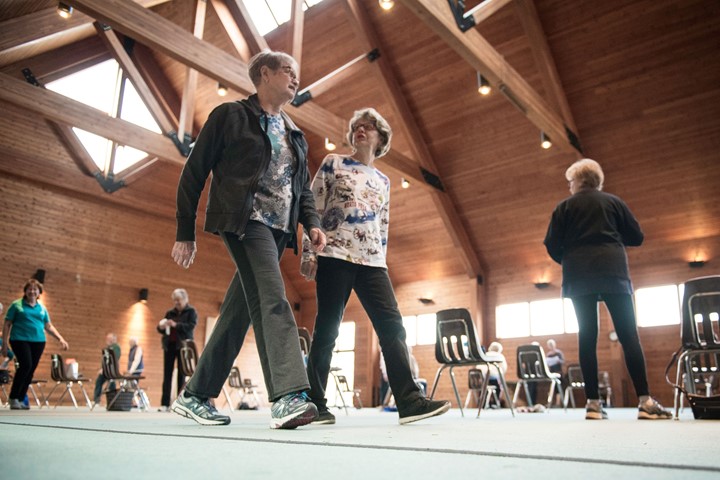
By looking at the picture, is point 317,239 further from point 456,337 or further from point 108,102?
point 108,102

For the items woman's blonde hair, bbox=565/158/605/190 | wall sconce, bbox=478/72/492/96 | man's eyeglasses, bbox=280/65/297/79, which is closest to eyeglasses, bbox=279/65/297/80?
man's eyeglasses, bbox=280/65/297/79

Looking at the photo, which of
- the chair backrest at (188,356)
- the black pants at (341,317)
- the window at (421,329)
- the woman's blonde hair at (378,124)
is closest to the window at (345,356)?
the window at (421,329)

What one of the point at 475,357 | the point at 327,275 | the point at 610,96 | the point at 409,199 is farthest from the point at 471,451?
the point at 409,199

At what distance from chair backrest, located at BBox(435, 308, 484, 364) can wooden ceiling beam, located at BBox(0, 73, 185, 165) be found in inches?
239

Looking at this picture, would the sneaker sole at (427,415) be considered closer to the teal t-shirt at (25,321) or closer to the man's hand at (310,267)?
the man's hand at (310,267)

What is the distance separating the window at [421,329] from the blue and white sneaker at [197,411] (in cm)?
1102

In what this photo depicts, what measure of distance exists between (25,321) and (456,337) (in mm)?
3996

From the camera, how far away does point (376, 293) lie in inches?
104

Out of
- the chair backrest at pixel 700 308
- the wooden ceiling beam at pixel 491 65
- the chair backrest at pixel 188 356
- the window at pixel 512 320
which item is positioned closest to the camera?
the chair backrest at pixel 700 308

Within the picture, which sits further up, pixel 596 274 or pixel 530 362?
pixel 596 274

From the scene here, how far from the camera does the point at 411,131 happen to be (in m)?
11.1

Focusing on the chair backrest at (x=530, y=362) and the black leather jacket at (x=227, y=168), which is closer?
the black leather jacket at (x=227, y=168)

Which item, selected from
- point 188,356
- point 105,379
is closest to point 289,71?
point 188,356

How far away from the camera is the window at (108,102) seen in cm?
1124
